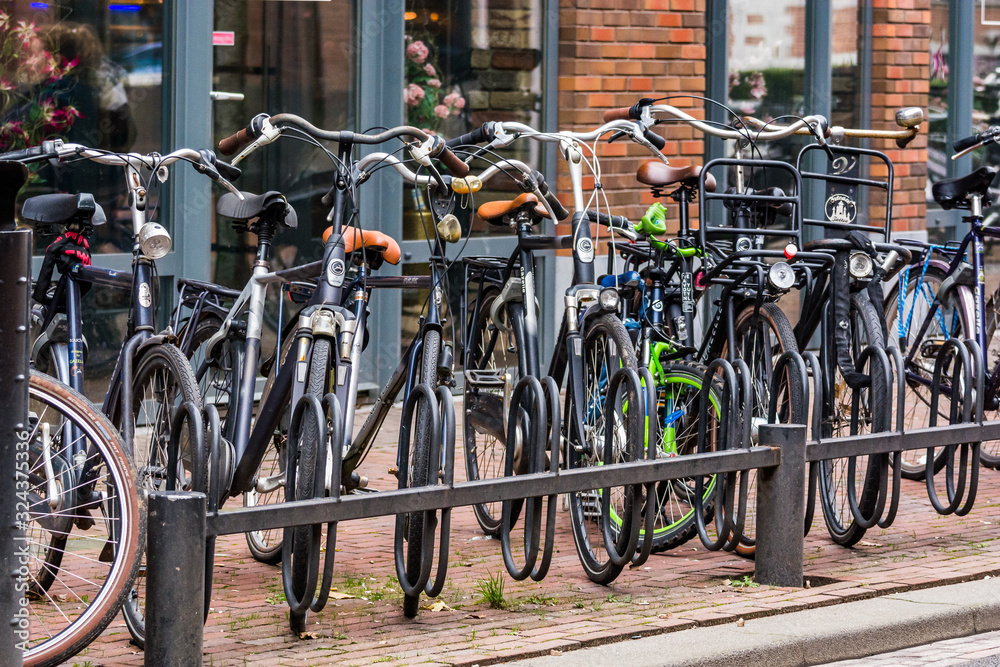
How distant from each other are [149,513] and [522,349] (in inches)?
77.5

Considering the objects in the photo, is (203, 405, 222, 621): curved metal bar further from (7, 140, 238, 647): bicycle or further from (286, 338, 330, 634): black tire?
(7, 140, 238, 647): bicycle

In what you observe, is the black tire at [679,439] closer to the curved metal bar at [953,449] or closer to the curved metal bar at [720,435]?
the curved metal bar at [720,435]

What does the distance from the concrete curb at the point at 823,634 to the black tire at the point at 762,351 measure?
2.39 feet

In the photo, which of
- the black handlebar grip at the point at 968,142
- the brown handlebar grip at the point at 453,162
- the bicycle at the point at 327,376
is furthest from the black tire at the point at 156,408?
the black handlebar grip at the point at 968,142

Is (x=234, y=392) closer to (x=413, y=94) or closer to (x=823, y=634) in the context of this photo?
(x=823, y=634)

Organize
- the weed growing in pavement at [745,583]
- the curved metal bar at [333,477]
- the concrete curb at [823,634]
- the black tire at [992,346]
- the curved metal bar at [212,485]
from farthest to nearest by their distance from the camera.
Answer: the black tire at [992,346], the weed growing in pavement at [745,583], the concrete curb at [823,634], the curved metal bar at [333,477], the curved metal bar at [212,485]

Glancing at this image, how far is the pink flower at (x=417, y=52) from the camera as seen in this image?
9.27 metres

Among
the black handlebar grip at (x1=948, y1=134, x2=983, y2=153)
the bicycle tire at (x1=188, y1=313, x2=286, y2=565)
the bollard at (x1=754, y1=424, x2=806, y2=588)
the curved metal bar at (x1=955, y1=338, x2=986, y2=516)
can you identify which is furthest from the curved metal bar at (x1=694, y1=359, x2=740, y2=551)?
the black handlebar grip at (x1=948, y1=134, x2=983, y2=153)

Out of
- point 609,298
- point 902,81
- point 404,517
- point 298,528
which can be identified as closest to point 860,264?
point 609,298

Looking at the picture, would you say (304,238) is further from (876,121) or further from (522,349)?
(876,121)

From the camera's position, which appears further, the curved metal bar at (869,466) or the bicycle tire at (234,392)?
the curved metal bar at (869,466)

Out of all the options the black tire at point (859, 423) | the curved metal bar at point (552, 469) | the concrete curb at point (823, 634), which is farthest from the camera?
the black tire at point (859, 423)

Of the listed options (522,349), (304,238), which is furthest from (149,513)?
(304,238)

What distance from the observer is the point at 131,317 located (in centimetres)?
523
